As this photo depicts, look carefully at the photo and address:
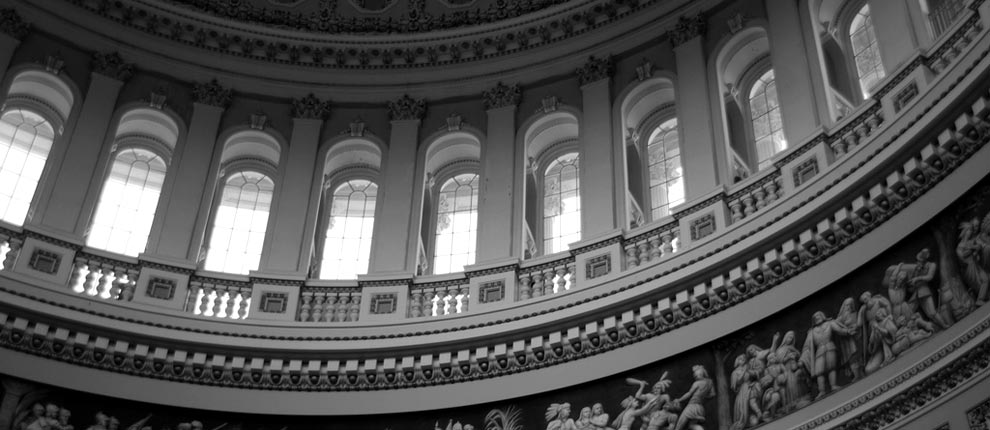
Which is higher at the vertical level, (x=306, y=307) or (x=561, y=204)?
(x=561, y=204)

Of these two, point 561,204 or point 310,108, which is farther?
point 310,108

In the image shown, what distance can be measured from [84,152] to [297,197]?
12.9ft

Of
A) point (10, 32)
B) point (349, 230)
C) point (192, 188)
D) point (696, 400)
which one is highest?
point (10, 32)

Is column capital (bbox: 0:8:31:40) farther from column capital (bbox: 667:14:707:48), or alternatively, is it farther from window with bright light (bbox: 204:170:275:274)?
column capital (bbox: 667:14:707:48)

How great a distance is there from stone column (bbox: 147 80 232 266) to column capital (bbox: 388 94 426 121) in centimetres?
324

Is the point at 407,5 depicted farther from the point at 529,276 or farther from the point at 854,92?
the point at 854,92

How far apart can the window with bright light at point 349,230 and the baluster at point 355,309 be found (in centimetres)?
124

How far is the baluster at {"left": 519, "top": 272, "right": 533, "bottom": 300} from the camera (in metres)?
23.2

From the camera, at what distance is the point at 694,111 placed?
80.0ft

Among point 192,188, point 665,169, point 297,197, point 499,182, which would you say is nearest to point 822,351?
point 665,169

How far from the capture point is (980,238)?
691 inches

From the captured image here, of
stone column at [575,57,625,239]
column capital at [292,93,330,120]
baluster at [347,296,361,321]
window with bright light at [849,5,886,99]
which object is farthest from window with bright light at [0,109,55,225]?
window with bright light at [849,5,886,99]

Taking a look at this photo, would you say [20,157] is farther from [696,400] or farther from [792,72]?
[792,72]

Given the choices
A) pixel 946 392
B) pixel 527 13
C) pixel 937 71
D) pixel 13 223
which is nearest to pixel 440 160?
pixel 527 13
